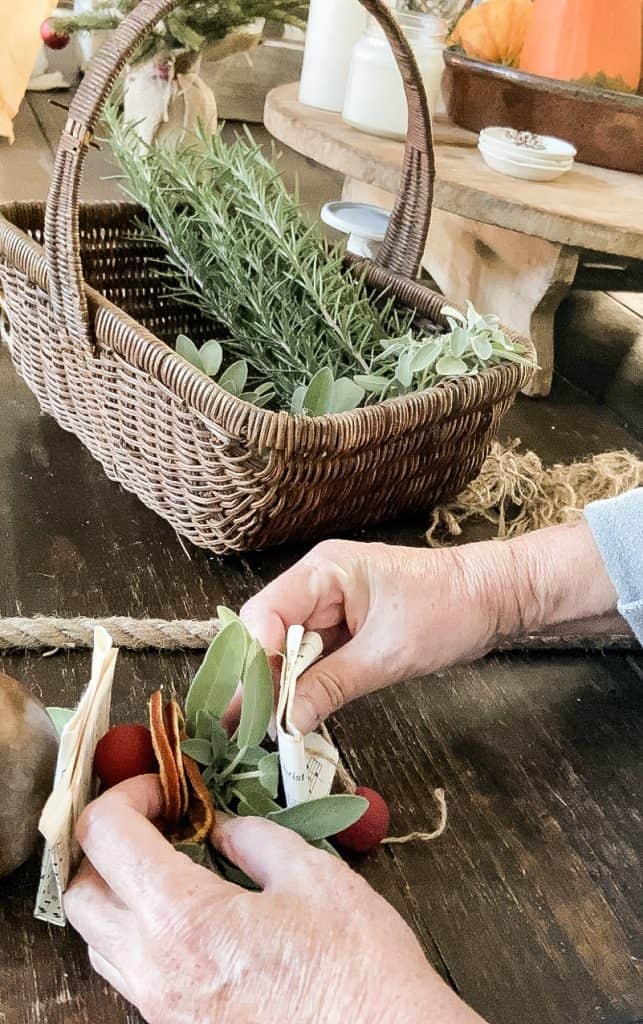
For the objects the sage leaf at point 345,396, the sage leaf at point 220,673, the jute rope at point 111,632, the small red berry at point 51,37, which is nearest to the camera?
the sage leaf at point 220,673

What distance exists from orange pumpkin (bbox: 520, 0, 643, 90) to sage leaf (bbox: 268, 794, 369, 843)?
107 centimetres

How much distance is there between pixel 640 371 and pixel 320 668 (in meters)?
0.90

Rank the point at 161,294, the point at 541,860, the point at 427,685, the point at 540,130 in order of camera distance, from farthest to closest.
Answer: the point at 540,130 → the point at 161,294 → the point at 427,685 → the point at 541,860

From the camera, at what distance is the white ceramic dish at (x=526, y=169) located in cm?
103

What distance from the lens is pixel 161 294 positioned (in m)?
0.92

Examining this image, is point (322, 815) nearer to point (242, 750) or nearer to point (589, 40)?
point (242, 750)

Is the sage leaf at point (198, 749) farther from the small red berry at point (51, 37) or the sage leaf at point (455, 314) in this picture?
the small red berry at point (51, 37)

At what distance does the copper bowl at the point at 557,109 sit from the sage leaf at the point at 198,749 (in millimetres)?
977

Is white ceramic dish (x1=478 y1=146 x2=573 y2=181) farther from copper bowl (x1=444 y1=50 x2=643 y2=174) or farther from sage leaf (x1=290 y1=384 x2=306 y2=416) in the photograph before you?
sage leaf (x1=290 y1=384 x2=306 y2=416)

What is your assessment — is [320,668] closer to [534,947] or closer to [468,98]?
[534,947]

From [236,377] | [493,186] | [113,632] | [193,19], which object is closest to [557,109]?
[493,186]

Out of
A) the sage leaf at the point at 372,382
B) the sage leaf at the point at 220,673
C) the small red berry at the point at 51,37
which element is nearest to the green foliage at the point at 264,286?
the sage leaf at the point at 372,382

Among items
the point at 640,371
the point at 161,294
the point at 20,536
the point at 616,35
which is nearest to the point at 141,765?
the point at 20,536

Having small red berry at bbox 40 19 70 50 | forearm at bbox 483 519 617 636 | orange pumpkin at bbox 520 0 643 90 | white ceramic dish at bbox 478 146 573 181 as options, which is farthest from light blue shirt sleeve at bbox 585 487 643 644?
small red berry at bbox 40 19 70 50
